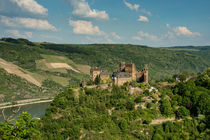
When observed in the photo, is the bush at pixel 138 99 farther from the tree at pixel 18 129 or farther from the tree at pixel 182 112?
the tree at pixel 18 129

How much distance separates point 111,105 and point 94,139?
932cm

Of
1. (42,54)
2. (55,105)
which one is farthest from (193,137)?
(42,54)

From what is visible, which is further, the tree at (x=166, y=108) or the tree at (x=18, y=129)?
the tree at (x=166, y=108)

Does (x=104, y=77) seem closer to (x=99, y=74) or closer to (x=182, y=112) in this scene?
(x=99, y=74)

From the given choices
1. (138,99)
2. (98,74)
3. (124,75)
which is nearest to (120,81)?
(124,75)

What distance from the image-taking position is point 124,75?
52.8 metres

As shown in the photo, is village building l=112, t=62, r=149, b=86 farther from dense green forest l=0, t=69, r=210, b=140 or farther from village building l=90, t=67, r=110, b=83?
village building l=90, t=67, r=110, b=83

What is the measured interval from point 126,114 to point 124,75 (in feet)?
34.7

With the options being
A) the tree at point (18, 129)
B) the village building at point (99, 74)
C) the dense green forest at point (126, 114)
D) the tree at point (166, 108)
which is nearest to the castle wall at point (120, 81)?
the dense green forest at point (126, 114)

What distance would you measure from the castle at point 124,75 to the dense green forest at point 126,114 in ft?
5.94

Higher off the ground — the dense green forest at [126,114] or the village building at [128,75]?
the village building at [128,75]

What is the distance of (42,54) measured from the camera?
167625mm

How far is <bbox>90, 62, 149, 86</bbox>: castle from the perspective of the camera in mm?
51447

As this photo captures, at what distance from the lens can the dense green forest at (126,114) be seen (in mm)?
43750
